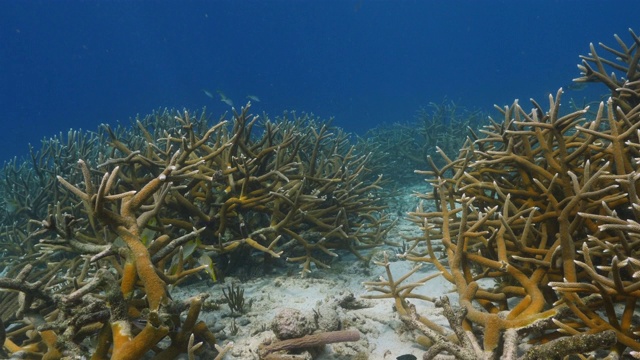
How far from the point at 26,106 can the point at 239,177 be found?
86.4 metres

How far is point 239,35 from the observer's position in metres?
105

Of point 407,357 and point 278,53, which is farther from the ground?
point 278,53

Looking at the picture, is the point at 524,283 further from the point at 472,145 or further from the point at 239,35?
the point at 239,35

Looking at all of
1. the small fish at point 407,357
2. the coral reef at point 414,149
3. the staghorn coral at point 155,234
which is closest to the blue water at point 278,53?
the coral reef at point 414,149

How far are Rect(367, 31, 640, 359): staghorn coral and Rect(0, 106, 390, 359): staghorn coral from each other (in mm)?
1497

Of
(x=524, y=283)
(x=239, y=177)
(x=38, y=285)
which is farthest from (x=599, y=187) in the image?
(x=38, y=285)

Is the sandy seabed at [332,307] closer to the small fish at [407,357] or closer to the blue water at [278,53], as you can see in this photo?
the small fish at [407,357]

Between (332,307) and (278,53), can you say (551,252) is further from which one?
(278,53)

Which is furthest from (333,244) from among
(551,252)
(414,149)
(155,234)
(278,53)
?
(278,53)

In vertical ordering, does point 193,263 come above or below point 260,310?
above

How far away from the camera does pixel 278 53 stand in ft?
375

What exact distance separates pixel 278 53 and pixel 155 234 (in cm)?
11848

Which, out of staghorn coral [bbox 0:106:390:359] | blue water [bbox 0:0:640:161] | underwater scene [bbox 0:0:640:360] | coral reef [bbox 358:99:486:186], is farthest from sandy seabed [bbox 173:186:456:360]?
blue water [bbox 0:0:640:161]

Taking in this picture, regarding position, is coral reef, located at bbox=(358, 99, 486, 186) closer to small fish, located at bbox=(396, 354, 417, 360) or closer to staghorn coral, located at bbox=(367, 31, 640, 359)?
staghorn coral, located at bbox=(367, 31, 640, 359)
